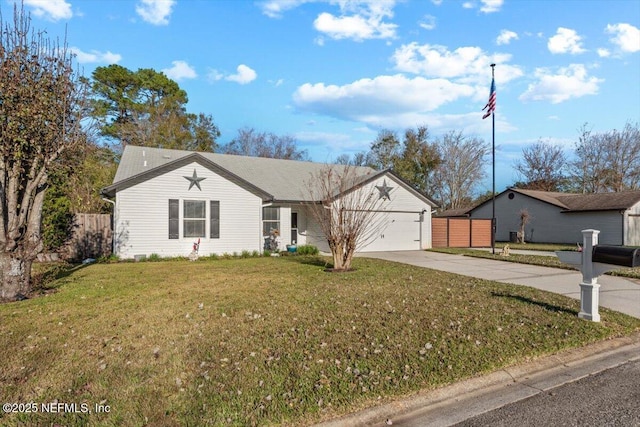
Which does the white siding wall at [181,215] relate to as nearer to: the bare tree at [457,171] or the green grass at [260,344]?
the green grass at [260,344]

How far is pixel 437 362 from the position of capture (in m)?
3.92

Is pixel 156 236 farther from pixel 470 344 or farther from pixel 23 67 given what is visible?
pixel 470 344

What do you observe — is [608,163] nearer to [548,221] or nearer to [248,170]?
[548,221]

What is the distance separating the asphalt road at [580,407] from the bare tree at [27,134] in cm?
803

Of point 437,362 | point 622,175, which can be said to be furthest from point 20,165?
point 622,175

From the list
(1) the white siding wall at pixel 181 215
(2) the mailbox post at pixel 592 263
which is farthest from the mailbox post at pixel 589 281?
(1) the white siding wall at pixel 181 215

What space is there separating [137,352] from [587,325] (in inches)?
237

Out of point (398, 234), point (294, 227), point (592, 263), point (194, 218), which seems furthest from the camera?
point (398, 234)

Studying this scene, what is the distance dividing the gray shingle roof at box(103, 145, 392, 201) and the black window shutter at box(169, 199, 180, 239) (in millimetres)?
1336

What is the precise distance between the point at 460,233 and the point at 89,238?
733 inches

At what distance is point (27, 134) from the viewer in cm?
678

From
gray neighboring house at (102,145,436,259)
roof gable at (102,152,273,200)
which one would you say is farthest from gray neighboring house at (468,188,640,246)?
roof gable at (102,152,273,200)

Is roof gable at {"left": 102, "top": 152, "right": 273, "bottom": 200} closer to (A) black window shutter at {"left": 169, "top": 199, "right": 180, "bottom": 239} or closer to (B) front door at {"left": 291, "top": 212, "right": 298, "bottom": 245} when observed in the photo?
(A) black window shutter at {"left": 169, "top": 199, "right": 180, "bottom": 239}

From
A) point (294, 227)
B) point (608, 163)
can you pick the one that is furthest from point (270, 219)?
point (608, 163)
